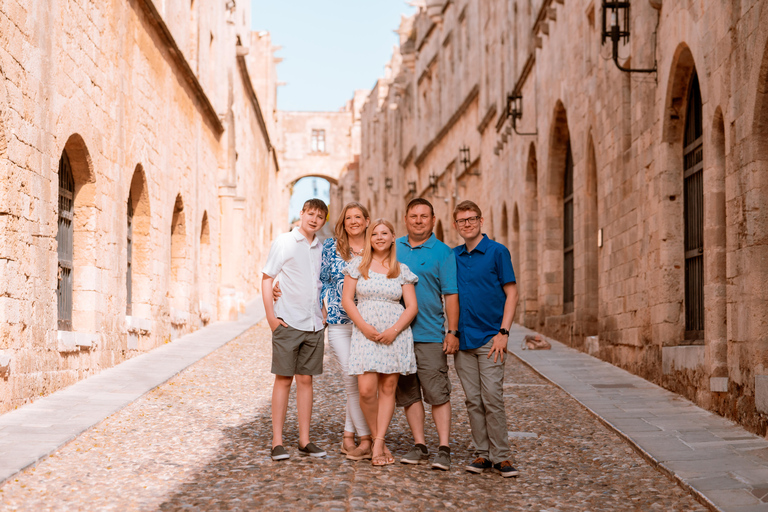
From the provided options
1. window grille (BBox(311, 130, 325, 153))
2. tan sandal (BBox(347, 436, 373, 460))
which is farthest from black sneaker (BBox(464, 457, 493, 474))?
window grille (BBox(311, 130, 325, 153))

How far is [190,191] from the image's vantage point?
16141 millimetres

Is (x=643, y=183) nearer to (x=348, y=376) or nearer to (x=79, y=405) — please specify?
(x=348, y=376)

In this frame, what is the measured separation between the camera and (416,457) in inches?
214

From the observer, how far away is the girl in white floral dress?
17.3 feet

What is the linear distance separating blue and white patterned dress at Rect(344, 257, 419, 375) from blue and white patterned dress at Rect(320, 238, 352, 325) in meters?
0.27

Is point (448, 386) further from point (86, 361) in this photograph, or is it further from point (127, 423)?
point (86, 361)

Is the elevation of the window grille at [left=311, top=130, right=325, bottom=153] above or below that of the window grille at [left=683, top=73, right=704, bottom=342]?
above

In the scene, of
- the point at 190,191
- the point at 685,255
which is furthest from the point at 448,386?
the point at 190,191

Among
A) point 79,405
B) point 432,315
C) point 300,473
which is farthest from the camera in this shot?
point 79,405

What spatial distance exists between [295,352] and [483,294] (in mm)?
1247

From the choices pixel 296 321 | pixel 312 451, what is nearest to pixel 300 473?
pixel 312 451

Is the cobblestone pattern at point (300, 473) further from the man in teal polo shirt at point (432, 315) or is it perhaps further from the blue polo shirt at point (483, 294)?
the blue polo shirt at point (483, 294)

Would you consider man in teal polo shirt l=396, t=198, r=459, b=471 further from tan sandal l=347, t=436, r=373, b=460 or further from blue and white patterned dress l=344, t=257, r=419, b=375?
tan sandal l=347, t=436, r=373, b=460

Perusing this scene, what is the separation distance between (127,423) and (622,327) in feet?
20.6
